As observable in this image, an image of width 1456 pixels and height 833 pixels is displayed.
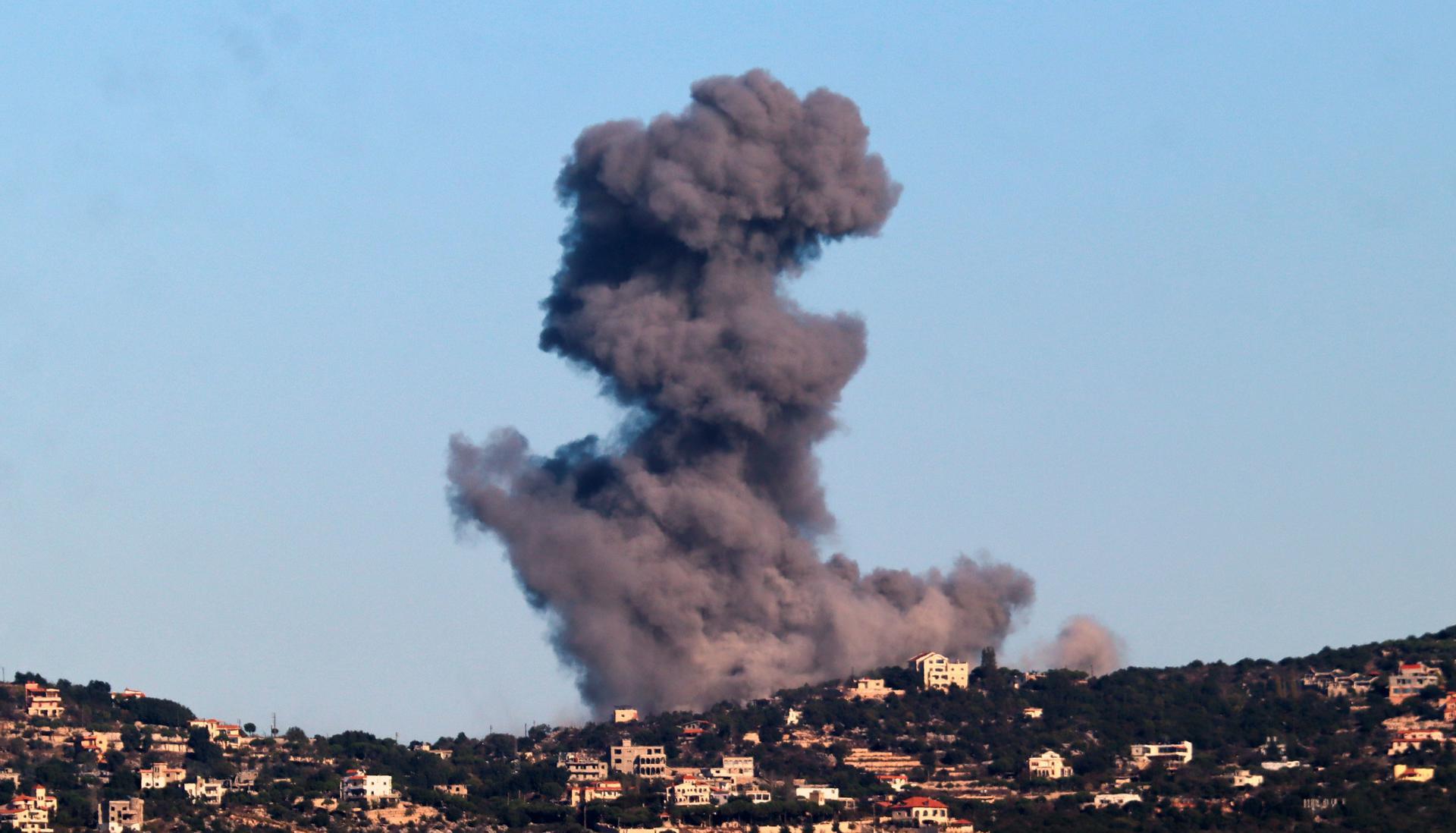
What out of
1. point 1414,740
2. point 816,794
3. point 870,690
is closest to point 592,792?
point 816,794

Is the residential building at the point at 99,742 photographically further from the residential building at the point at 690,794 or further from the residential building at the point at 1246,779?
the residential building at the point at 1246,779

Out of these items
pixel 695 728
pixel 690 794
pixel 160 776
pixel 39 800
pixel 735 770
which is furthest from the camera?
pixel 695 728

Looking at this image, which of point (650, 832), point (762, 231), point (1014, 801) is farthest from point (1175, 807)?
point (762, 231)

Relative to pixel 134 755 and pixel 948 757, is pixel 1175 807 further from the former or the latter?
pixel 134 755

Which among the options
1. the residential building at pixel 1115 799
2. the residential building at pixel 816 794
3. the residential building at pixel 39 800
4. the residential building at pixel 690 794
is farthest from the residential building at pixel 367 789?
the residential building at pixel 1115 799

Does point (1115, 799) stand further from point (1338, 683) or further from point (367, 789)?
point (367, 789)
